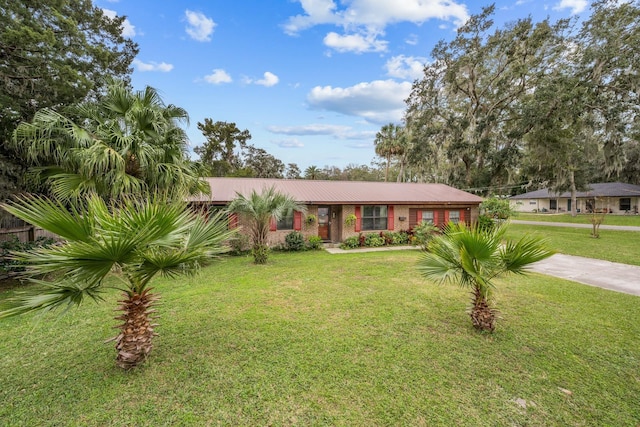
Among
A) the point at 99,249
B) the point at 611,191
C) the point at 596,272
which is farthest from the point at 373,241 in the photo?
the point at 611,191

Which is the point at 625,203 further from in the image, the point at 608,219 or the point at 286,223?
the point at 286,223

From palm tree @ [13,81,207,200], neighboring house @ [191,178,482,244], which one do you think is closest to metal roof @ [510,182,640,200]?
neighboring house @ [191,178,482,244]

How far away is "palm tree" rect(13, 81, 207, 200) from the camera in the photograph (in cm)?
590

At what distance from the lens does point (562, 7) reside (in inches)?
601

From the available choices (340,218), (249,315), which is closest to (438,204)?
(340,218)

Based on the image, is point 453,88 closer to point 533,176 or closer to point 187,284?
point 533,176

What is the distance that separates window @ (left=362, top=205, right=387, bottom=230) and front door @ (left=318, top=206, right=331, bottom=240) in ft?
5.43

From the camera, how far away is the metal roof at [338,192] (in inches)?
478

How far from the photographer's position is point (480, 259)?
12.6 feet

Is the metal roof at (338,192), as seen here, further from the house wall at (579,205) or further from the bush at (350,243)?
the house wall at (579,205)

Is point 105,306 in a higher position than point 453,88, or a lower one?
lower

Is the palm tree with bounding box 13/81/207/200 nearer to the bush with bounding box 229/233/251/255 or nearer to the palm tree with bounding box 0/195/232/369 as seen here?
the palm tree with bounding box 0/195/232/369

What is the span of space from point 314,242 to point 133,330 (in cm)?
905

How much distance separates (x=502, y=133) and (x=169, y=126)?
801 inches
